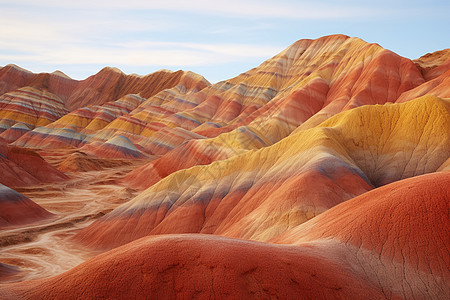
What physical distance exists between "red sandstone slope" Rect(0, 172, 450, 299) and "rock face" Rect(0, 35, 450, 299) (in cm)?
4

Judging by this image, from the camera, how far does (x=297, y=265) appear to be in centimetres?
1134

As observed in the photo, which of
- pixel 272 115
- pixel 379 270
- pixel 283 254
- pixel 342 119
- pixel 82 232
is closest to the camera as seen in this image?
pixel 283 254

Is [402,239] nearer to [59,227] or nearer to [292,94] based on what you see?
[59,227]

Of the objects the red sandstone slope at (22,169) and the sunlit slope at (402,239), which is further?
the red sandstone slope at (22,169)

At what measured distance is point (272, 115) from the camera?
3492 inches

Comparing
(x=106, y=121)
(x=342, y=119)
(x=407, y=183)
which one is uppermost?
(x=407, y=183)

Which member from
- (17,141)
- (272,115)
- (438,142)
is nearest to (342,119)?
(438,142)

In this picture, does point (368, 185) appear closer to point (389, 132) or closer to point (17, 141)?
point (389, 132)

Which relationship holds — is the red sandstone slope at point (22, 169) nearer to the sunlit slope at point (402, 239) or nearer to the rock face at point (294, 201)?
the rock face at point (294, 201)

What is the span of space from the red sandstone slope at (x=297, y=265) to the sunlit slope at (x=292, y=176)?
1096 centimetres

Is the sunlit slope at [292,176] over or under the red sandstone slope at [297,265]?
under

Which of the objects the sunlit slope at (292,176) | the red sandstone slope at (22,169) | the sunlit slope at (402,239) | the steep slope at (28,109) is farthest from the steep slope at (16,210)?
the steep slope at (28,109)

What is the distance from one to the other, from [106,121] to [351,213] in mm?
129673

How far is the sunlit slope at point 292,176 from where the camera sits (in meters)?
27.2
